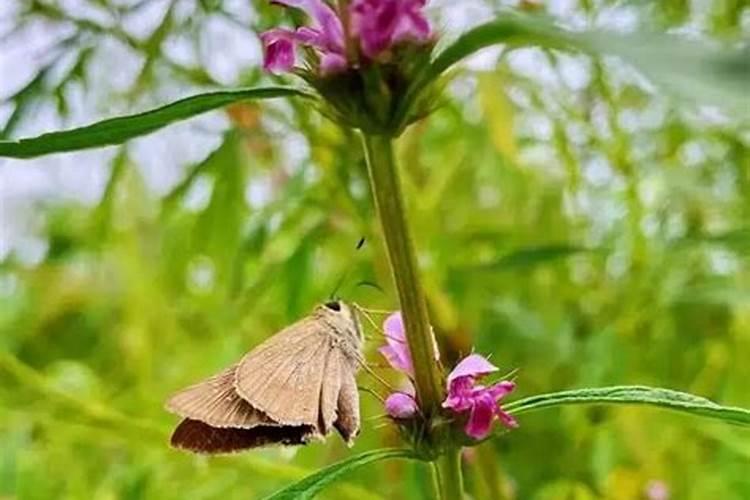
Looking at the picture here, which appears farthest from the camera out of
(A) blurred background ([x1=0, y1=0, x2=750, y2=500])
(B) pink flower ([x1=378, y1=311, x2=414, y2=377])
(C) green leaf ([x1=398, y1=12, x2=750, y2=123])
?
(A) blurred background ([x1=0, y1=0, x2=750, y2=500])

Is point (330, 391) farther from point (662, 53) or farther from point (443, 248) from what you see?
point (443, 248)

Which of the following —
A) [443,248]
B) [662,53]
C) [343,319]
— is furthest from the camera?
[443,248]

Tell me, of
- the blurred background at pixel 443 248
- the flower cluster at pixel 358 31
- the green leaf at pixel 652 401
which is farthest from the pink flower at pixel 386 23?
the blurred background at pixel 443 248

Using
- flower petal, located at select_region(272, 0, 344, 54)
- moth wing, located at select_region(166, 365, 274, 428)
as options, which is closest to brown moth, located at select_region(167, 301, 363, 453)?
moth wing, located at select_region(166, 365, 274, 428)

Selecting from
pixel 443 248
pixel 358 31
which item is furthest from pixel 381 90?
pixel 443 248

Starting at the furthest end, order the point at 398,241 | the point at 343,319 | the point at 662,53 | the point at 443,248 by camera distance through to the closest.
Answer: the point at 443,248 < the point at 343,319 < the point at 398,241 < the point at 662,53

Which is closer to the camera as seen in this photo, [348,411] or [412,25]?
[412,25]

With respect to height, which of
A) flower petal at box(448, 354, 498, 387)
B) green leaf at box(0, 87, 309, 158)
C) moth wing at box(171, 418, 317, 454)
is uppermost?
green leaf at box(0, 87, 309, 158)

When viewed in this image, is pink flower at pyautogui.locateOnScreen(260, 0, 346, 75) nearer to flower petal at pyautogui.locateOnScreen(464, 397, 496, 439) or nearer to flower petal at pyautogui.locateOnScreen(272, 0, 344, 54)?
flower petal at pyautogui.locateOnScreen(272, 0, 344, 54)
